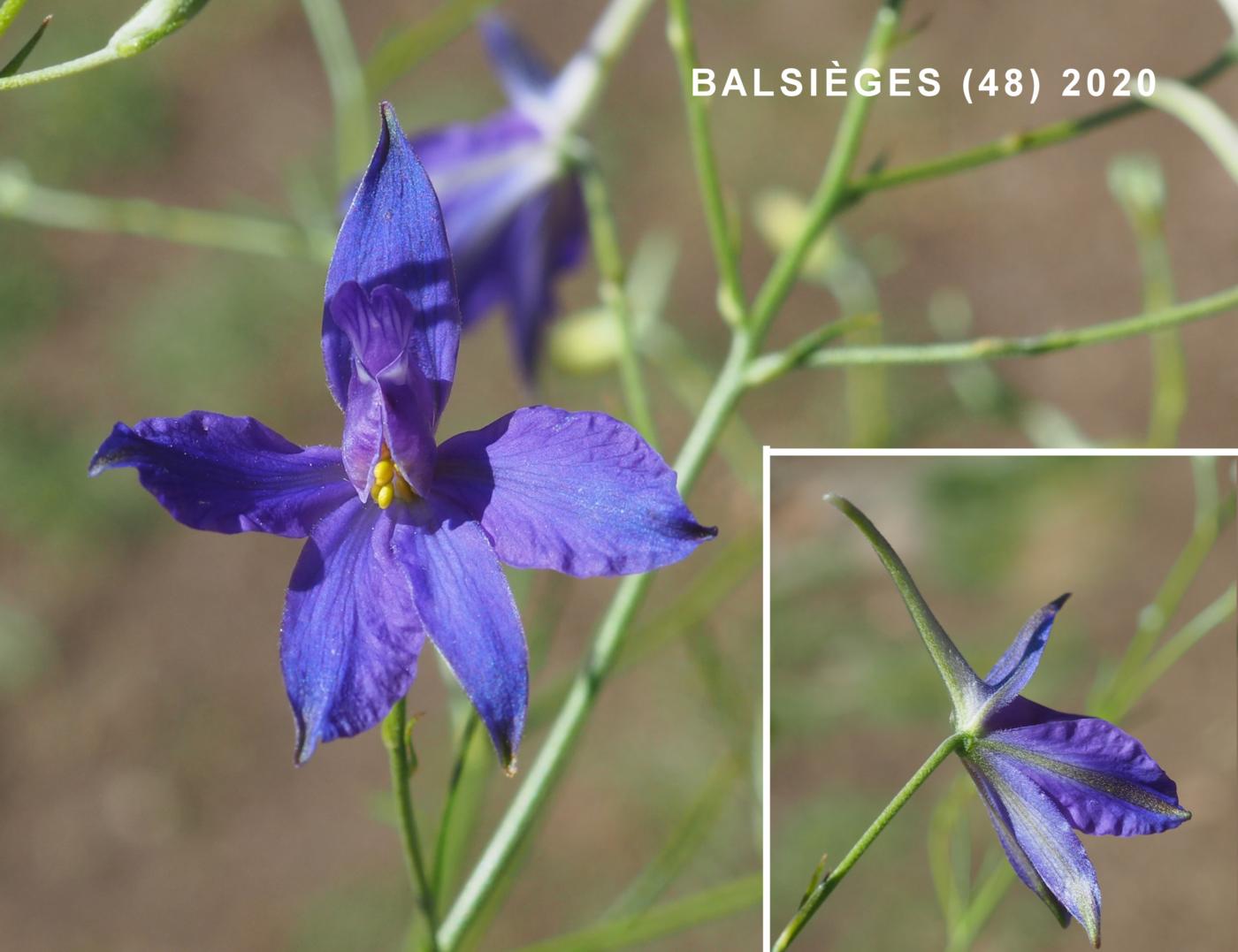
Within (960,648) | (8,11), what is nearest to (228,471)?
(8,11)

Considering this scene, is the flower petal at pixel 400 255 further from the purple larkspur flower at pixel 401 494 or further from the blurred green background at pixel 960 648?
the blurred green background at pixel 960 648

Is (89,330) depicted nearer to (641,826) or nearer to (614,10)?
(641,826)

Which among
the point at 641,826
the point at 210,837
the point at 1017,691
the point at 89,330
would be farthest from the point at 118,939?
the point at 1017,691

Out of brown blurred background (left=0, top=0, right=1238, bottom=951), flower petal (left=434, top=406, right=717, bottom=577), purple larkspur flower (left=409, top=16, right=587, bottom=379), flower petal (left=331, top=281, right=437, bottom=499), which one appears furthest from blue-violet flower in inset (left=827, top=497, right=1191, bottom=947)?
brown blurred background (left=0, top=0, right=1238, bottom=951)

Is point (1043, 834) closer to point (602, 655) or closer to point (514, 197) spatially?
point (602, 655)

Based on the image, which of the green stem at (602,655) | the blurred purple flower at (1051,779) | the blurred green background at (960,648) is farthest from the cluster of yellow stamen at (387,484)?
the blurred green background at (960,648)

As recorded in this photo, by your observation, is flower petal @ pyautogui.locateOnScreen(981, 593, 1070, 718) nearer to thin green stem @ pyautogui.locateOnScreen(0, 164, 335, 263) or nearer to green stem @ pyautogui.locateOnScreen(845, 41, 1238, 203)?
green stem @ pyautogui.locateOnScreen(845, 41, 1238, 203)
